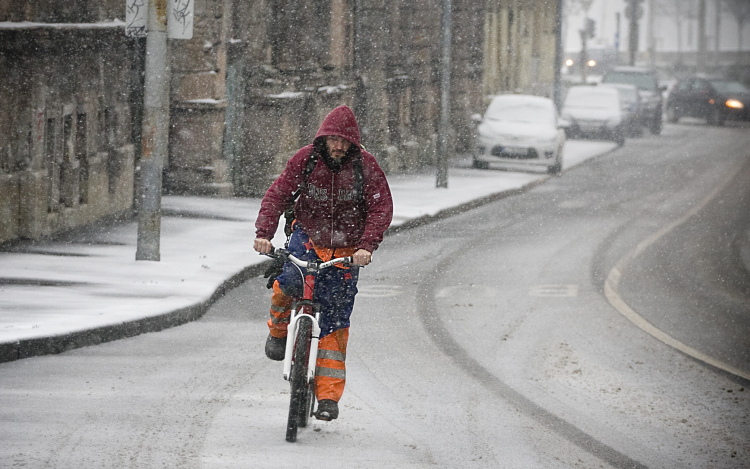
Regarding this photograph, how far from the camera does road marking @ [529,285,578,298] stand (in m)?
11.7

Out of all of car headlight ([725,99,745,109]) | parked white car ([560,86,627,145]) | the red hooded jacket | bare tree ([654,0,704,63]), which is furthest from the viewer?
bare tree ([654,0,704,63])

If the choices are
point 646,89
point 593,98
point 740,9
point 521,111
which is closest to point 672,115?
point 646,89

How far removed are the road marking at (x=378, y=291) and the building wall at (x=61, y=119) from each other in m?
3.74

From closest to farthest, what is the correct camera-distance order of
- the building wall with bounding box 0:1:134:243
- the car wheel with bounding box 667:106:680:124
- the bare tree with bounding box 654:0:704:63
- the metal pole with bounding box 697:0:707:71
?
1. the building wall with bounding box 0:1:134:243
2. the car wheel with bounding box 667:106:680:124
3. the metal pole with bounding box 697:0:707:71
4. the bare tree with bounding box 654:0:704:63

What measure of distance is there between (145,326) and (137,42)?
25.1 feet

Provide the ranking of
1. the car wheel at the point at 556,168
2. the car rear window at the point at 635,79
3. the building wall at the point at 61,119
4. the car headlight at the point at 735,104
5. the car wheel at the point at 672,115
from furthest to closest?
the car wheel at the point at 672,115 < the car headlight at the point at 735,104 < the car rear window at the point at 635,79 < the car wheel at the point at 556,168 < the building wall at the point at 61,119

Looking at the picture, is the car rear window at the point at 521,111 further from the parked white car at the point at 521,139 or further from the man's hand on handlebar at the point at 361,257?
the man's hand on handlebar at the point at 361,257

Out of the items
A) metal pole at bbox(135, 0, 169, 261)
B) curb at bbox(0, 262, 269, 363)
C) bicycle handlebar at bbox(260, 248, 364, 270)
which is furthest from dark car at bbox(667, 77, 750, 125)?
bicycle handlebar at bbox(260, 248, 364, 270)

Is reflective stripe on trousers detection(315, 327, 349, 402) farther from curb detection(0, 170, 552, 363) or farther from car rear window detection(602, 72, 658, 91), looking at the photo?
car rear window detection(602, 72, 658, 91)

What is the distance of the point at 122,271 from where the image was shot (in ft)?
37.6

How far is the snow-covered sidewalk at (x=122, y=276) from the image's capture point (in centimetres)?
863

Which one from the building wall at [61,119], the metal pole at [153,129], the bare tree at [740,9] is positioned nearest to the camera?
the metal pole at [153,129]

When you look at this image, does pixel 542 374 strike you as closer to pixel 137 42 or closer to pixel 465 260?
pixel 465 260

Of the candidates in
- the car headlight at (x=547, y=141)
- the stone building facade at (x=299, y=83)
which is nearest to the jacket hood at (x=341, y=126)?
the stone building facade at (x=299, y=83)
